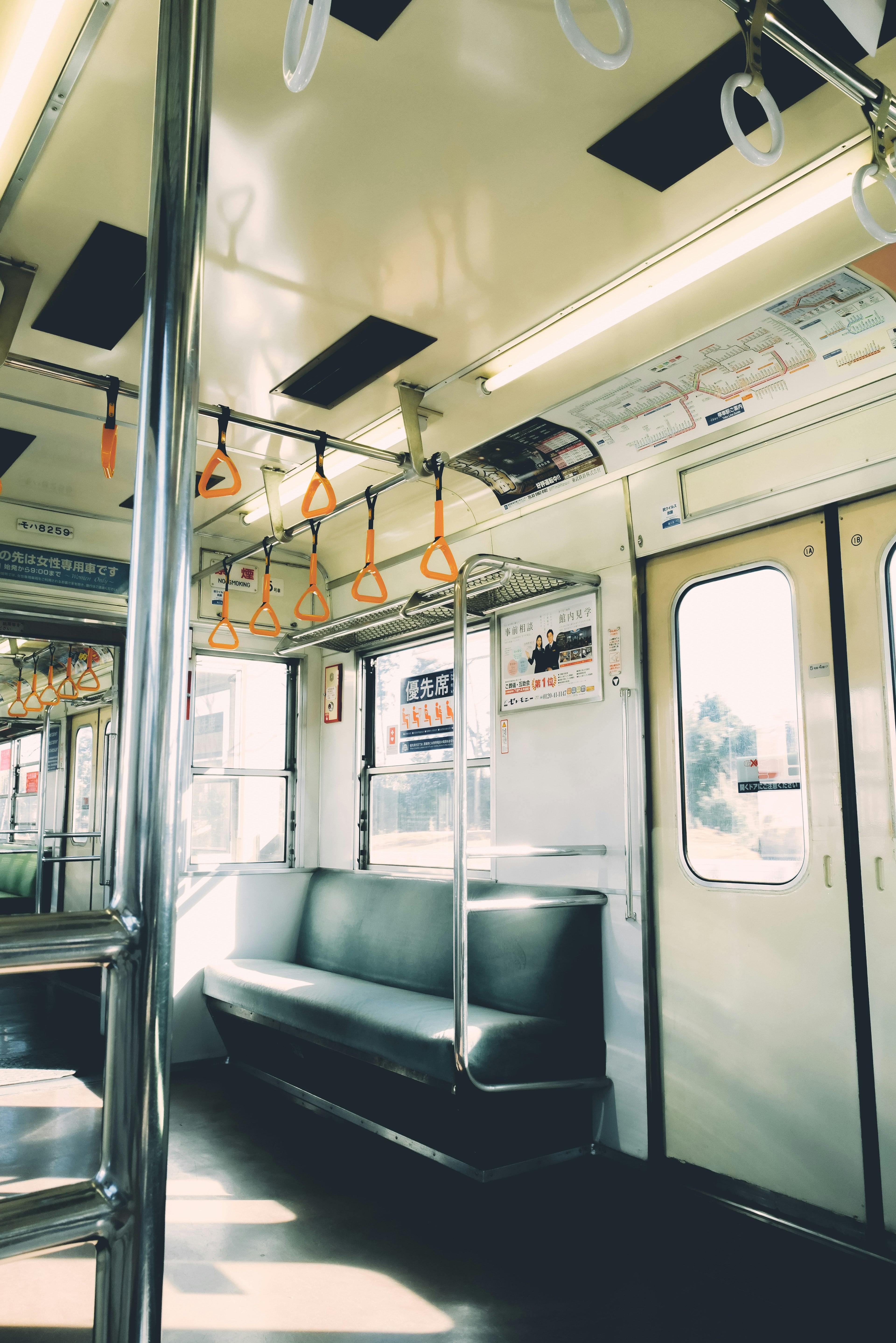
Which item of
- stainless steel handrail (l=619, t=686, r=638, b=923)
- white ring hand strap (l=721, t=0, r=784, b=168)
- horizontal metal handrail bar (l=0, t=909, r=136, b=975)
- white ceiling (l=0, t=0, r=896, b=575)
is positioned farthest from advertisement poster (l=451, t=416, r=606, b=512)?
horizontal metal handrail bar (l=0, t=909, r=136, b=975)

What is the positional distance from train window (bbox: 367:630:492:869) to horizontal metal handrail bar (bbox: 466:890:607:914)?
81cm

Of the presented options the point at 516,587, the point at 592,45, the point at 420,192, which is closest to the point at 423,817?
the point at 516,587

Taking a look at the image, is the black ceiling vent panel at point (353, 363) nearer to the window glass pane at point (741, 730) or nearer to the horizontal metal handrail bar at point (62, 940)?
the window glass pane at point (741, 730)

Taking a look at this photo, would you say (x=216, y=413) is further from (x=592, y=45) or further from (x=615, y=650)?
(x=592, y=45)

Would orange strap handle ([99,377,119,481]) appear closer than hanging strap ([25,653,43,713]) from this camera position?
Yes

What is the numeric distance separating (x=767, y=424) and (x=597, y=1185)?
3.00m

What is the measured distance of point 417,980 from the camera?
448 centimetres

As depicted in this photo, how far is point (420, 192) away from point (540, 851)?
232 centimetres

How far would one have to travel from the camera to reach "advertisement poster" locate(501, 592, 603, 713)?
4.09 metres

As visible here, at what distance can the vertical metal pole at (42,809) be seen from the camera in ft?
21.2

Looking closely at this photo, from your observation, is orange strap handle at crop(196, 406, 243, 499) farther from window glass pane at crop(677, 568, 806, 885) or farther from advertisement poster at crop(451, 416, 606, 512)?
window glass pane at crop(677, 568, 806, 885)

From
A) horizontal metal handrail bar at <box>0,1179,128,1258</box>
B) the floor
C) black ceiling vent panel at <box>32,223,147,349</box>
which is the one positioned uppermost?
black ceiling vent panel at <box>32,223,147,349</box>

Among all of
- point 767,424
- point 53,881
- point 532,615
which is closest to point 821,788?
point 767,424

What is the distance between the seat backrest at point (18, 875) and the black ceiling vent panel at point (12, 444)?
5603 millimetres
